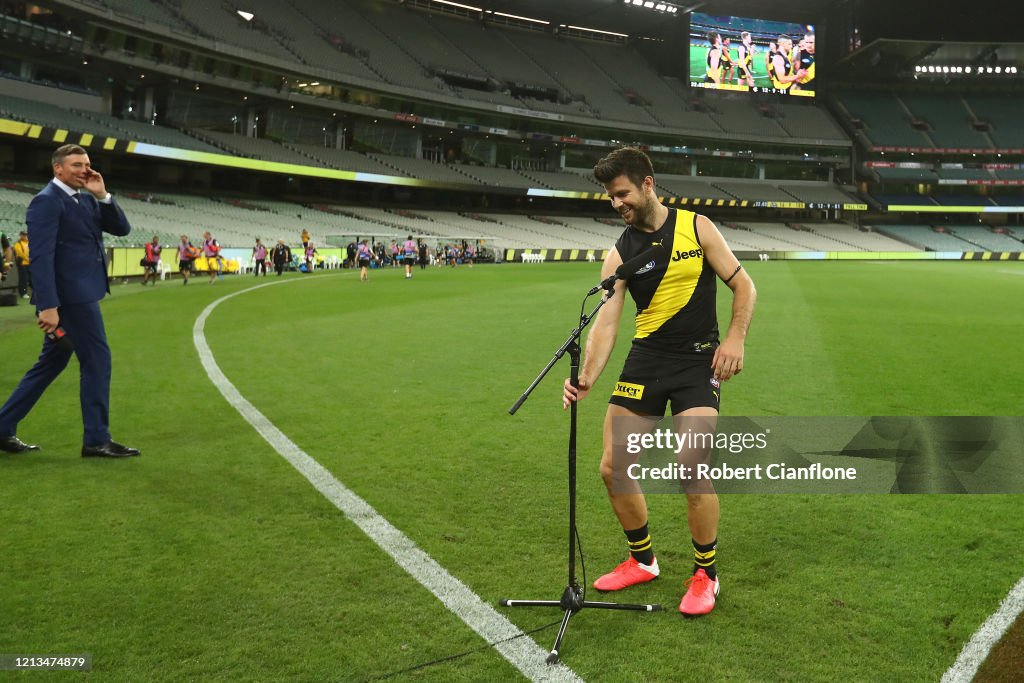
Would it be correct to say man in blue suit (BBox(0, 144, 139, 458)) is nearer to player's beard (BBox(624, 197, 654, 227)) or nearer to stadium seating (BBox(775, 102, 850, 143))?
player's beard (BBox(624, 197, 654, 227))

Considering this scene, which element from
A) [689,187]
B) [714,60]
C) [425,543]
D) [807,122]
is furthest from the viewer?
[807,122]

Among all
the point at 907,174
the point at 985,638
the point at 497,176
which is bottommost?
the point at 985,638

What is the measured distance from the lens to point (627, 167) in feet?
11.7

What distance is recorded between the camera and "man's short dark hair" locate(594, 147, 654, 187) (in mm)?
3572

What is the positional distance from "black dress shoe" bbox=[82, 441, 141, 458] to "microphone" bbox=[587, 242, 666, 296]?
4.37m

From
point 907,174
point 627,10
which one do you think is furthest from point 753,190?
point 627,10

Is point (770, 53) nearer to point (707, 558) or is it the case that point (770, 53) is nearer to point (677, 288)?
point (677, 288)

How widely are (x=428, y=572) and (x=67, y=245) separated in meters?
4.01

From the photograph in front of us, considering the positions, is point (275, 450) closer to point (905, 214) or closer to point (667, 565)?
point (667, 565)

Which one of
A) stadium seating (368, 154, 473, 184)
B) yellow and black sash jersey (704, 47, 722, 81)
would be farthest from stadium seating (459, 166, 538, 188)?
yellow and black sash jersey (704, 47, 722, 81)

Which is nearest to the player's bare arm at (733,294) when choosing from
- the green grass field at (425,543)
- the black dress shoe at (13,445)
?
the green grass field at (425,543)

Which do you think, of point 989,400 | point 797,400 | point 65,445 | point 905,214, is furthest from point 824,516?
point 905,214

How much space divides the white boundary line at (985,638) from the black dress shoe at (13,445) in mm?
6471

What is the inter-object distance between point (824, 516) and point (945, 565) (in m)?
0.89
